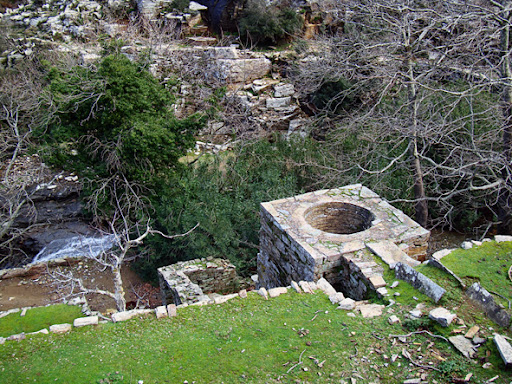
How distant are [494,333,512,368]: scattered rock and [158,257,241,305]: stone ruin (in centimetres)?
467

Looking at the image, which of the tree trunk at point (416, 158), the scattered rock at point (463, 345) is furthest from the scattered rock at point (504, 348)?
the tree trunk at point (416, 158)

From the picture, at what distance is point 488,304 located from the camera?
4.31 metres

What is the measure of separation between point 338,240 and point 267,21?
567 inches

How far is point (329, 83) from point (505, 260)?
11291 mm

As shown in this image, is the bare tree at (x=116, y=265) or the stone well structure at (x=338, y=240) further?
the bare tree at (x=116, y=265)

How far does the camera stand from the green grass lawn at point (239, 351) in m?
3.96

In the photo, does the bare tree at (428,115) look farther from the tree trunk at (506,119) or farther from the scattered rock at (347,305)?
the scattered rock at (347,305)

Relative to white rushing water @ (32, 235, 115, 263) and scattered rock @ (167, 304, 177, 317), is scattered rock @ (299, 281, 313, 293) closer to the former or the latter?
scattered rock @ (167, 304, 177, 317)

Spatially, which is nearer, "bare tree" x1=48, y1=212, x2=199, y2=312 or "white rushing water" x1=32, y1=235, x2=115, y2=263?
"bare tree" x1=48, y1=212, x2=199, y2=312

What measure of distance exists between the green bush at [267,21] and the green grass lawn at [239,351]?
15482 millimetres

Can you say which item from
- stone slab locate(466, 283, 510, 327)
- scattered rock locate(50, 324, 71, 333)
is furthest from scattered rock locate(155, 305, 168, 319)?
stone slab locate(466, 283, 510, 327)

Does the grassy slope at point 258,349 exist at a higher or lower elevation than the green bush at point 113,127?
lower

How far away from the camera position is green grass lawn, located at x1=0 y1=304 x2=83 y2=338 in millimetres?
7180

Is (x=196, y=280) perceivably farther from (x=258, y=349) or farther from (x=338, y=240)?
(x=258, y=349)
